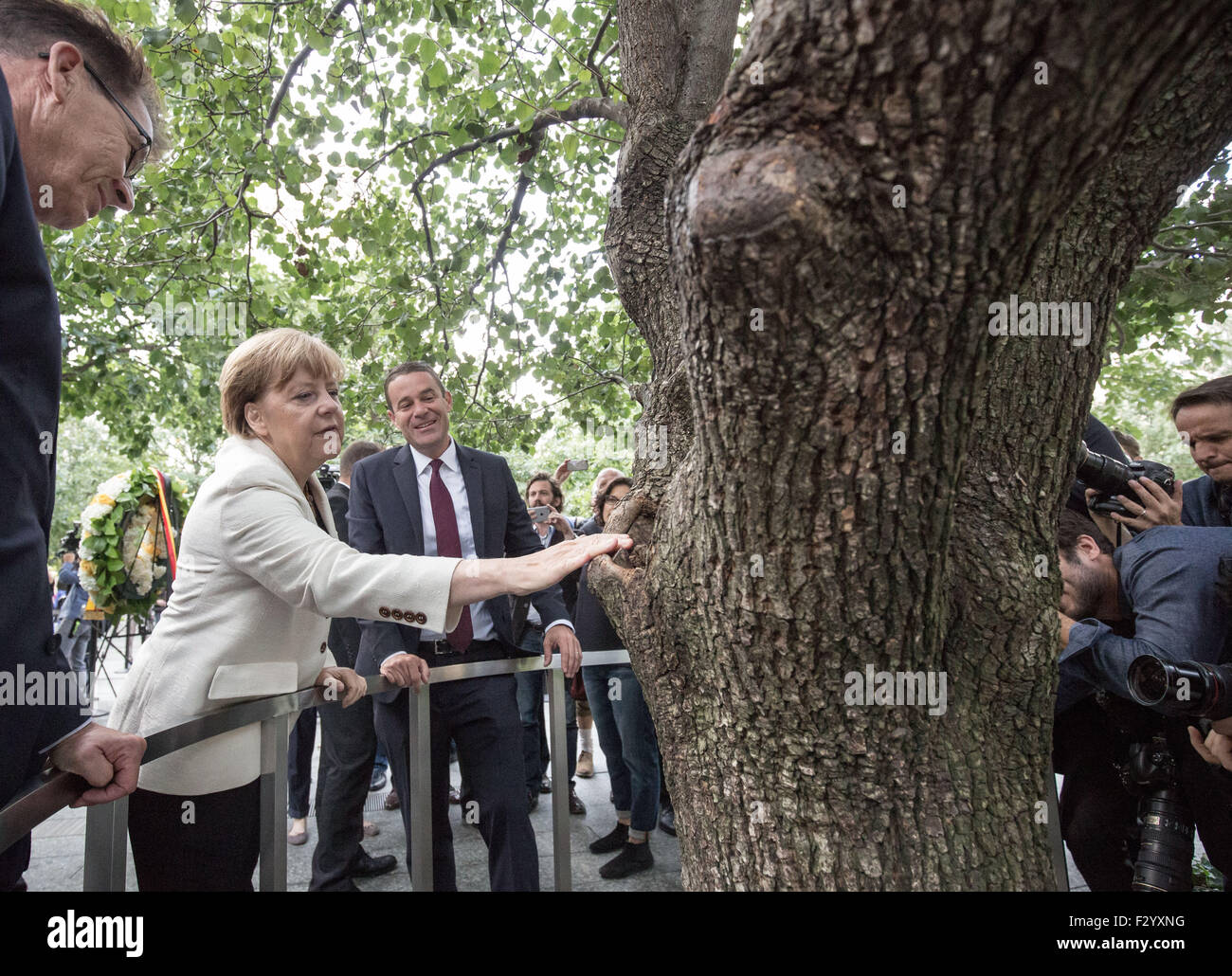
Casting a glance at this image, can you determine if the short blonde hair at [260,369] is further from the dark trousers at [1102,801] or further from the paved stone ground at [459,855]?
the dark trousers at [1102,801]

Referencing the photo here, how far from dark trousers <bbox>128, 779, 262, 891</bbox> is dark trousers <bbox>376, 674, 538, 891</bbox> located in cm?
114

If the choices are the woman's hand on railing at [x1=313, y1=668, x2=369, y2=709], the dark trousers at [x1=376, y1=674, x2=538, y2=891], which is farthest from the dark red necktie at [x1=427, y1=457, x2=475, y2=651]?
the woman's hand on railing at [x1=313, y1=668, x2=369, y2=709]

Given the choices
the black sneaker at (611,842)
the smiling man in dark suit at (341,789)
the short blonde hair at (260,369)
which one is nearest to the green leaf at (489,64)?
the smiling man in dark suit at (341,789)

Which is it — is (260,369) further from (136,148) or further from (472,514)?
(472,514)

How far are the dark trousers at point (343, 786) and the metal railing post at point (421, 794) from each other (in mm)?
874

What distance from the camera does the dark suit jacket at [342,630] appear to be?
4.65 metres

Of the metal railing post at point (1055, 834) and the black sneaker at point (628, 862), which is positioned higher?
the metal railing post at point (1055, 834)

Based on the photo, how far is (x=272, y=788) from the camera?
2.14m

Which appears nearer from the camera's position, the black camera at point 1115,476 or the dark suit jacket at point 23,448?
the dark suit jacket at point 23,448

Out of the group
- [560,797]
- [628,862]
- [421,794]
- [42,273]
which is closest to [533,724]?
[628,862]

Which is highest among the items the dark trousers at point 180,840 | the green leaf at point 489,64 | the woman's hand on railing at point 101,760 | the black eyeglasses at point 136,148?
the green leaf at point 489,64

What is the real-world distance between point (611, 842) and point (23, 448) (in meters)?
4.17
